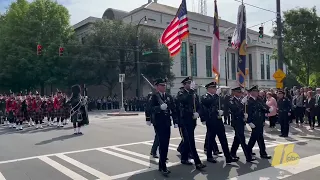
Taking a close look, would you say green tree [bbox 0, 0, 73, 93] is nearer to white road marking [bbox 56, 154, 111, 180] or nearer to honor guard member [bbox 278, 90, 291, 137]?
honor guard member [bbox 278, 90, 291, 137]

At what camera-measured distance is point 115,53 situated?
40938 mm

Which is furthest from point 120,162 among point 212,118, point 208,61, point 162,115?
point 208,61

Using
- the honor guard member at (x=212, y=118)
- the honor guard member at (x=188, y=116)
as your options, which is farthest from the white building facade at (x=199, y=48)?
the honor guard member at (x=188, y=116)

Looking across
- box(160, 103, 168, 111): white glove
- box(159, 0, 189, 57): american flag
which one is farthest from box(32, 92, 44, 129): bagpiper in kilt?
box(160, 103, 168, 111): white glove

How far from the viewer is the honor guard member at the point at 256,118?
27.7 feet

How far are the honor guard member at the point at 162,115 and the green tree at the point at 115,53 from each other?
3275 centimetres

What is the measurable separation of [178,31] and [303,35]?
1651 centimetres

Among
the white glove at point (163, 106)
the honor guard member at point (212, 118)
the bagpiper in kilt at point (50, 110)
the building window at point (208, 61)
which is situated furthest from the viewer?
the building window at point (208, 61)

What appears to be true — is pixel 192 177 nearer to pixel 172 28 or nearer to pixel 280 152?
pixel 280 152

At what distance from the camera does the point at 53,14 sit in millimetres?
43719

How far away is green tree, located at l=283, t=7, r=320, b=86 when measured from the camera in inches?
925

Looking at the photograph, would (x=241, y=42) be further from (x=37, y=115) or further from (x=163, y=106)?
(x=37, y=115)

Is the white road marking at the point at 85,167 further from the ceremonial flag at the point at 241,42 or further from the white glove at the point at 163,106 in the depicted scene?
Answer: the ceremonial flag at the point at 241,42

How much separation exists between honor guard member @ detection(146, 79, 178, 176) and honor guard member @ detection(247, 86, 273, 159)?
2213mm
